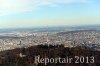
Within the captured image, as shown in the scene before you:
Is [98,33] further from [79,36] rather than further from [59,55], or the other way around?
[59,55]

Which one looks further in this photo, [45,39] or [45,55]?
[45,39]

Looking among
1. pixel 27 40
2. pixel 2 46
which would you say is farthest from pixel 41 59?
pixel 27 40

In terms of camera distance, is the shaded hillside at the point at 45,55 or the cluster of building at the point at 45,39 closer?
the shaded hillside at the point at 45,55

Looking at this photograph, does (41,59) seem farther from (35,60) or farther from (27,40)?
(27,40)

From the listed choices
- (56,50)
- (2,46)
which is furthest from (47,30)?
(56,50)

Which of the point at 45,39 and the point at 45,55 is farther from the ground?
the point at 45,55

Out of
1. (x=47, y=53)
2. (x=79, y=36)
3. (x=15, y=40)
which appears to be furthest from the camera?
(x=79, y=36)

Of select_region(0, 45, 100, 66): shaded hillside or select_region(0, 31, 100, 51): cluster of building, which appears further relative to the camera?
select_region(0, 31, 100, 51): cluster of building

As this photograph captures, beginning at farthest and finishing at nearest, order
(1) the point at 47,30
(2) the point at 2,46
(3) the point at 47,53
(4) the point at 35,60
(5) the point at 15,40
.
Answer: (1) the point at 47,30
(5) the point at 15,40
(2) the point at 2,46
(3) the point at 47,53
(4) the point at 35,60

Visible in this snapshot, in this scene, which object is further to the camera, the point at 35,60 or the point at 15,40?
the point at 15,40
